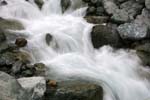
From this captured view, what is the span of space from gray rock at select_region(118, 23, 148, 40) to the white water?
1.42 feet

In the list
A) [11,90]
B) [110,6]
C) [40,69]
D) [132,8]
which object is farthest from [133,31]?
[11,90]

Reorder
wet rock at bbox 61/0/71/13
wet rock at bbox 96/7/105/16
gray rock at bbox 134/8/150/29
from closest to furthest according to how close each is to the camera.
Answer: gray rock at bbox 134/8/150/29 → wet rock at bbox 96/7/105/16 → wet rock at bbox 61/0/71/13

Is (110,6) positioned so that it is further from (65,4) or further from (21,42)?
(21,42)

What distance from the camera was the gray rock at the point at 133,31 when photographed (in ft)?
27.0

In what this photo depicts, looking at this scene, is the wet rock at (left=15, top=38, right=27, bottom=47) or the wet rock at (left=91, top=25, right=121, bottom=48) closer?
the wet rock at (left=15, top=38, right=27, bottom=47)

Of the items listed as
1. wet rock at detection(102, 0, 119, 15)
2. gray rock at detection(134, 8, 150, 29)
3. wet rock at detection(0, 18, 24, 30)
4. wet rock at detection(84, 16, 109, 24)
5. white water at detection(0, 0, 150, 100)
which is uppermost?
wet rock at detection(102, 0, 119, 15)

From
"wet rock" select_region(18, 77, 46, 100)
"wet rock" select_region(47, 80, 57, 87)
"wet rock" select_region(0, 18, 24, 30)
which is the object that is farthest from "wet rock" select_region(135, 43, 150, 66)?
"wet rock" select_region(0, 18, 24, 30)

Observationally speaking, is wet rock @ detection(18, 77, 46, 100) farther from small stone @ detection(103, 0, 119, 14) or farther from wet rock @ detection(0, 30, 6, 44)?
small stone @ detection(103, 0, 119, 14)

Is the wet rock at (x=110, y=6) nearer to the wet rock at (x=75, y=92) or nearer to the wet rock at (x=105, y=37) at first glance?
the wet rock at (x=105, y=37)

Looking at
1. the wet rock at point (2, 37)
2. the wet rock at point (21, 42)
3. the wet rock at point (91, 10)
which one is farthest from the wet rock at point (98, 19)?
the wet rock at point (2, 37)

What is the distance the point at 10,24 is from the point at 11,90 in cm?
391

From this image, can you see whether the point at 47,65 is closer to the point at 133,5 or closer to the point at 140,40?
the point at 140,40

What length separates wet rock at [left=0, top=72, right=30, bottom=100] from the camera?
4977 mm

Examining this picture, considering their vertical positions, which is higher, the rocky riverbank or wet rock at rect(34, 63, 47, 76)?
the rocky riverbank
